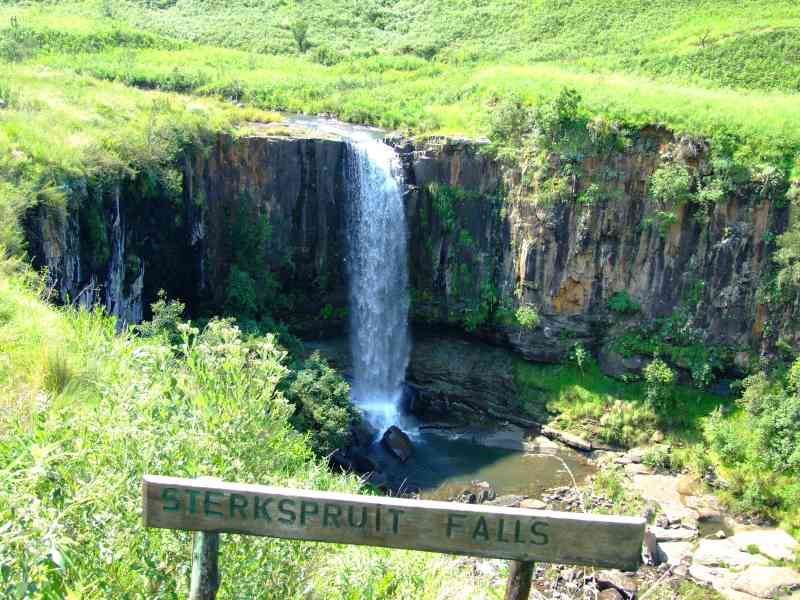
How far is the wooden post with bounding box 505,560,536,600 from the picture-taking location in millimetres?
5148

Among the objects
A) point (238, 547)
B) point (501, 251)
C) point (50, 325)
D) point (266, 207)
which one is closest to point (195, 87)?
point (266, 207)

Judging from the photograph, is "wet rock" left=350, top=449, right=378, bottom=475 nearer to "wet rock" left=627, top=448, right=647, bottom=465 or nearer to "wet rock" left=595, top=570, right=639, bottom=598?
"wet rock" left=595, top=570, right=639, bottom=598

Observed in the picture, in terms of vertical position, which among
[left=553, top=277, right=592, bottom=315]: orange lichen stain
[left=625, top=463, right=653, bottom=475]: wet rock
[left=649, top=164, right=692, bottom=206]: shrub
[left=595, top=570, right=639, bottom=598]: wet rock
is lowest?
[left=625, top=463, right=653, bottom=475]: wet rock

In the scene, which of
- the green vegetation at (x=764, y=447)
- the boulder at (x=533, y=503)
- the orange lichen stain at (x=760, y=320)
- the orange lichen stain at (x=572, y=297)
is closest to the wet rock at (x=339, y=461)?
the boulder at (x=533, y=503)

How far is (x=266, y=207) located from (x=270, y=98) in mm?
10361

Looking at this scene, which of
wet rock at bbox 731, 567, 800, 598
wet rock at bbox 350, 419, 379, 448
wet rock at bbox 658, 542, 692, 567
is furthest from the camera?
wet rock at bbox 350, 419, 379, 448

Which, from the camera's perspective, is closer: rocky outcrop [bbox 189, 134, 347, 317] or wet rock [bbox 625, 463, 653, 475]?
wet rock [bbox 625, 463, 653, 475]

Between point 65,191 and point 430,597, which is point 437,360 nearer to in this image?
point 65,191

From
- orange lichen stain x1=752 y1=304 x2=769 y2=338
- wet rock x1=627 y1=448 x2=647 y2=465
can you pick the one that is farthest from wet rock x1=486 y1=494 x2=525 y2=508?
orange lichen stain x1=752 y1=304 x2=769 y2=338

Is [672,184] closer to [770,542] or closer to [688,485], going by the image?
[688,485]

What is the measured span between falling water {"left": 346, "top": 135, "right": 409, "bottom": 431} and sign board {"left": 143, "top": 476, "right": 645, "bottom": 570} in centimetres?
2152

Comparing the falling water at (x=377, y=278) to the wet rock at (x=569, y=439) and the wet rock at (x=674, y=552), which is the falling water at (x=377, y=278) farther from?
the wet rock at (x=674, y=552)

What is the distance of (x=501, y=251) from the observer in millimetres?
27672

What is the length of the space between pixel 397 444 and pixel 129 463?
18389 mm
